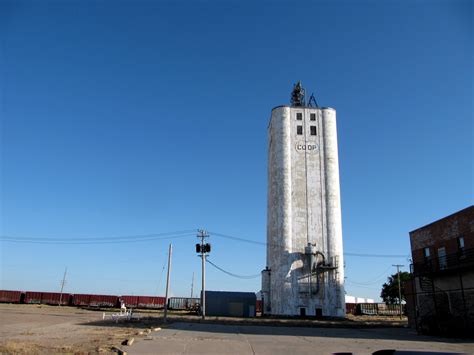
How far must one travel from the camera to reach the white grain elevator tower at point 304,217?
182 feet

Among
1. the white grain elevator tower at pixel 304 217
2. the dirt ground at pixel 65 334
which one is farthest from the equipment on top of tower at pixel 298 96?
the dirt ground at pixel 65 334

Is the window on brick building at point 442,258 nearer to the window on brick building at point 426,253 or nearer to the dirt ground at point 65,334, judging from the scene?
the window on brick building at point 426,253

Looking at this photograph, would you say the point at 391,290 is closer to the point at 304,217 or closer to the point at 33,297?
the point at 304,217

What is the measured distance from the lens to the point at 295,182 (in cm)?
6003

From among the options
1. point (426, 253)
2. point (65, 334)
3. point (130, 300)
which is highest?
point (426, 253)

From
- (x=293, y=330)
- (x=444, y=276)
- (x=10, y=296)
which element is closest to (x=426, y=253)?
(x=444, y=276)

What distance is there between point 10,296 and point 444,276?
6442cm

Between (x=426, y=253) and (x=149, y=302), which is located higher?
(x=426, y=253)

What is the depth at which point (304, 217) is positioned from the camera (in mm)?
58500

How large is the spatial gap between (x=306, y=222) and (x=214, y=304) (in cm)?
1637

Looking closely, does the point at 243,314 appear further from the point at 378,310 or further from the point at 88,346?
the point at 88,346

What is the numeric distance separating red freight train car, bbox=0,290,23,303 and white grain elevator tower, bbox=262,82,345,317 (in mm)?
39909

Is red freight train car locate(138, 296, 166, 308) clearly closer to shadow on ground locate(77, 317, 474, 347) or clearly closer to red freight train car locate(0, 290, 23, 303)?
red freight train car locate(0, 290, 23, 303)

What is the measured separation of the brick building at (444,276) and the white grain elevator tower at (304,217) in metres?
19.1
